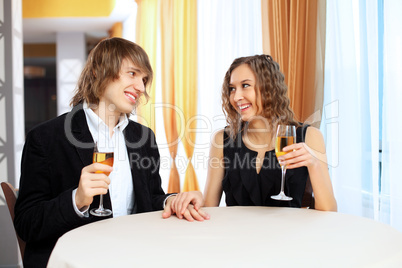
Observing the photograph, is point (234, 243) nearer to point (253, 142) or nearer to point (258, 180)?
point (258, 180)

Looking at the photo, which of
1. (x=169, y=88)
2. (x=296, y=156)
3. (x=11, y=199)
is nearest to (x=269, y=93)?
(x=296, y=156)

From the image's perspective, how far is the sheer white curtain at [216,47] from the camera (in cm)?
367

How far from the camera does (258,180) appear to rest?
213cm

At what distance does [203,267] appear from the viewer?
0.93 m

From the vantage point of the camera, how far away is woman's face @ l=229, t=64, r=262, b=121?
2.28 metres

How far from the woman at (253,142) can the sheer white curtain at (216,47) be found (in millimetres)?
1200

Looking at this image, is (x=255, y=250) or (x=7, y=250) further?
(x=7, y=250)

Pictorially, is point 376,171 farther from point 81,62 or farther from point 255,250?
point 81,62

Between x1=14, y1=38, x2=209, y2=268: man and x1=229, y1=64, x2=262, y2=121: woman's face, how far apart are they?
58cm

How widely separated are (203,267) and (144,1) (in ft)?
18.1

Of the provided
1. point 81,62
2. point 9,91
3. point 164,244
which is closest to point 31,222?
point 164,244

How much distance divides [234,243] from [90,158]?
872mm

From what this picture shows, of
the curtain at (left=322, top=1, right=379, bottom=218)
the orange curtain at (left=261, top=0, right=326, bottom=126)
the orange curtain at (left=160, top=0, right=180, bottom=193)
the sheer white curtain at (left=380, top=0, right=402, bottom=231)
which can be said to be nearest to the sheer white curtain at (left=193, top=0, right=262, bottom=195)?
the orange curtain at (left=160, top=0, right=180, bottom=193)

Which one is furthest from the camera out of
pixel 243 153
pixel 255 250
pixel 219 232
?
pixel 243 153
